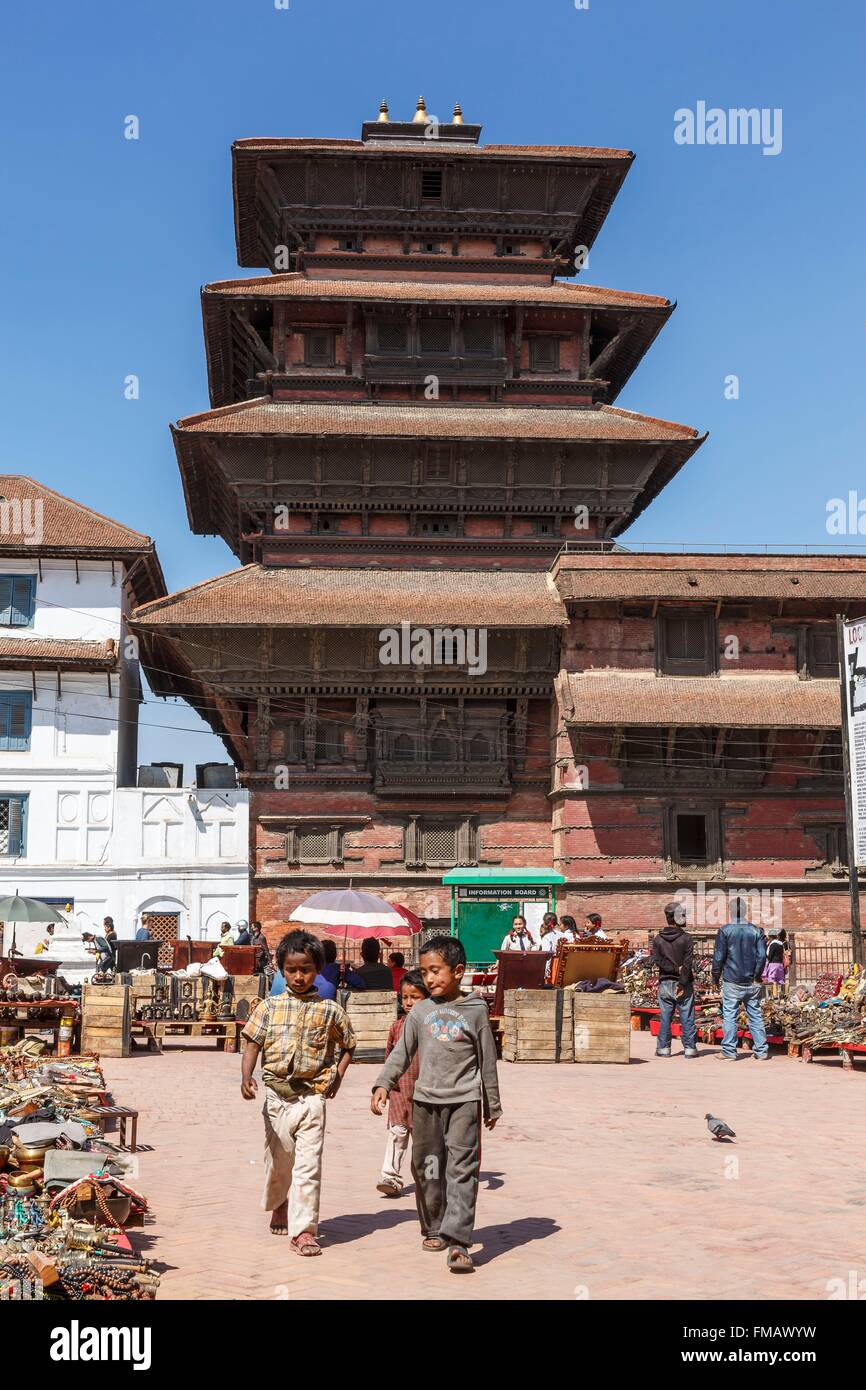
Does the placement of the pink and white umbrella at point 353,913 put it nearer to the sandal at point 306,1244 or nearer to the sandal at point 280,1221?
the sandal at point 280,1221

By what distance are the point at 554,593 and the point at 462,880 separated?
8.03 metres

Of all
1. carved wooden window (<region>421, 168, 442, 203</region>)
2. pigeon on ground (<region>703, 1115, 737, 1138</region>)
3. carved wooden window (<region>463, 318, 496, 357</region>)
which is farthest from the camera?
carved wooden window (<region>421, 168, 442, 203</region>)

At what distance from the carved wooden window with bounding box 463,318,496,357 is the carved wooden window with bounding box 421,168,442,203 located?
158 inches

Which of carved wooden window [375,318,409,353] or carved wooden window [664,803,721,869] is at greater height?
carved wooden window [375,318,409,353]

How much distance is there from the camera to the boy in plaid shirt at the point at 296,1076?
25.7 ft

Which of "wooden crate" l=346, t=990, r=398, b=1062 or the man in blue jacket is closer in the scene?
"wooden crate" l=346, t=990, r=398, b=1062

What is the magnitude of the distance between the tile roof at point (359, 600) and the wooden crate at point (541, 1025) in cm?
1529

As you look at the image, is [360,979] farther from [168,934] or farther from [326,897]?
[168,934]

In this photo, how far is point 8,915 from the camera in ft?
79.5

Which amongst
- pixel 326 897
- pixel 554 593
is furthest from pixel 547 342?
pixel 326 897

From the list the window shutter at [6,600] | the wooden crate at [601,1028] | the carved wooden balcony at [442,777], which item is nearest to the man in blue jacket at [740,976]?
the wooden crate at [601,1028]

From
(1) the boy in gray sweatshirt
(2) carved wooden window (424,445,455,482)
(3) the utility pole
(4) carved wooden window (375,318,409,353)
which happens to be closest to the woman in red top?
(1) the boy in gray sweatshirt

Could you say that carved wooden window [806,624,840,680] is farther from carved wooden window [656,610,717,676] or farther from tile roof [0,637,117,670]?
tile roof [0,637,117,670]

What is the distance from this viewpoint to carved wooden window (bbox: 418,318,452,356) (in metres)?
38.3
